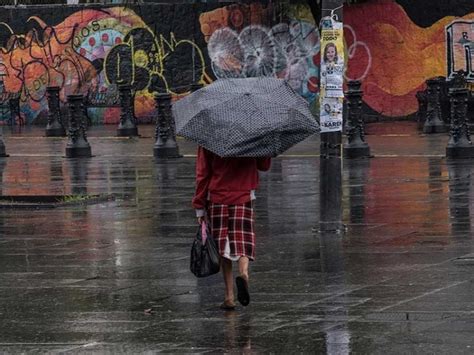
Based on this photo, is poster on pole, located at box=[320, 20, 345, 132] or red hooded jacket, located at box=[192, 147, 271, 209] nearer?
red hooded jacket, located at box=[192, 147, 271, 209]

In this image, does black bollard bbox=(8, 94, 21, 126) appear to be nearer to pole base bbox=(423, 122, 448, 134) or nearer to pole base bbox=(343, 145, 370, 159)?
pole base bbox=(423, 122, 448, 134)

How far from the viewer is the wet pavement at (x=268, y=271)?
27.2ft

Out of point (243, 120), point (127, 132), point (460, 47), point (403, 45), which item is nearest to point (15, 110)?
point (127, 132)

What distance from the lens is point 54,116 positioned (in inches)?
1238

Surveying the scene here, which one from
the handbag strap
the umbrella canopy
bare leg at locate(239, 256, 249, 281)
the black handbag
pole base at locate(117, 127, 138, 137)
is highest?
the umbrella canopy

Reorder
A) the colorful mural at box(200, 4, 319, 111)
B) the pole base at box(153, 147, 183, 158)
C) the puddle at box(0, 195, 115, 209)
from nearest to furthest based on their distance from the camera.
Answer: the puddle at box(0, 195, 115, 209), the pole base at box(153, 147, 183, 158), the colorful mural at box(200, 4, 319, 111)

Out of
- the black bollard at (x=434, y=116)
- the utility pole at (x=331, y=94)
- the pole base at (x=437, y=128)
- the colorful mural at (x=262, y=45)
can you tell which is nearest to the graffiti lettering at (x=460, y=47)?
the colorful mural at (x=262, y=45)

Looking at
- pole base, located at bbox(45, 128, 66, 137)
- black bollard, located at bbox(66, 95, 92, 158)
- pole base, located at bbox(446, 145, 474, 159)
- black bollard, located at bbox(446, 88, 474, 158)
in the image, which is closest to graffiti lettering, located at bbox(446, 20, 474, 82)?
pole base, located at bbox(45, 128, 66, 137)

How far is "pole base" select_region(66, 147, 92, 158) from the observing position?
80.9 feet

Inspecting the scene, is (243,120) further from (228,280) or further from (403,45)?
(403,45)

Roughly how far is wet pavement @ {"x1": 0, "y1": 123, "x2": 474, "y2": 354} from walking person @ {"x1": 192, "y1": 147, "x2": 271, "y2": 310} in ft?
1.35

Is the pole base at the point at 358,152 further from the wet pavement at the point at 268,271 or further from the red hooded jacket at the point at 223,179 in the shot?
the red hooded jacket at the point at 223,179

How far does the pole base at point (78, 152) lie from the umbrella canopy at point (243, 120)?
50.3ft

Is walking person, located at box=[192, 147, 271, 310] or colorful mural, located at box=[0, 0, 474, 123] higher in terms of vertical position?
colorful mural, located at box=[0, 0, 474, 123]
